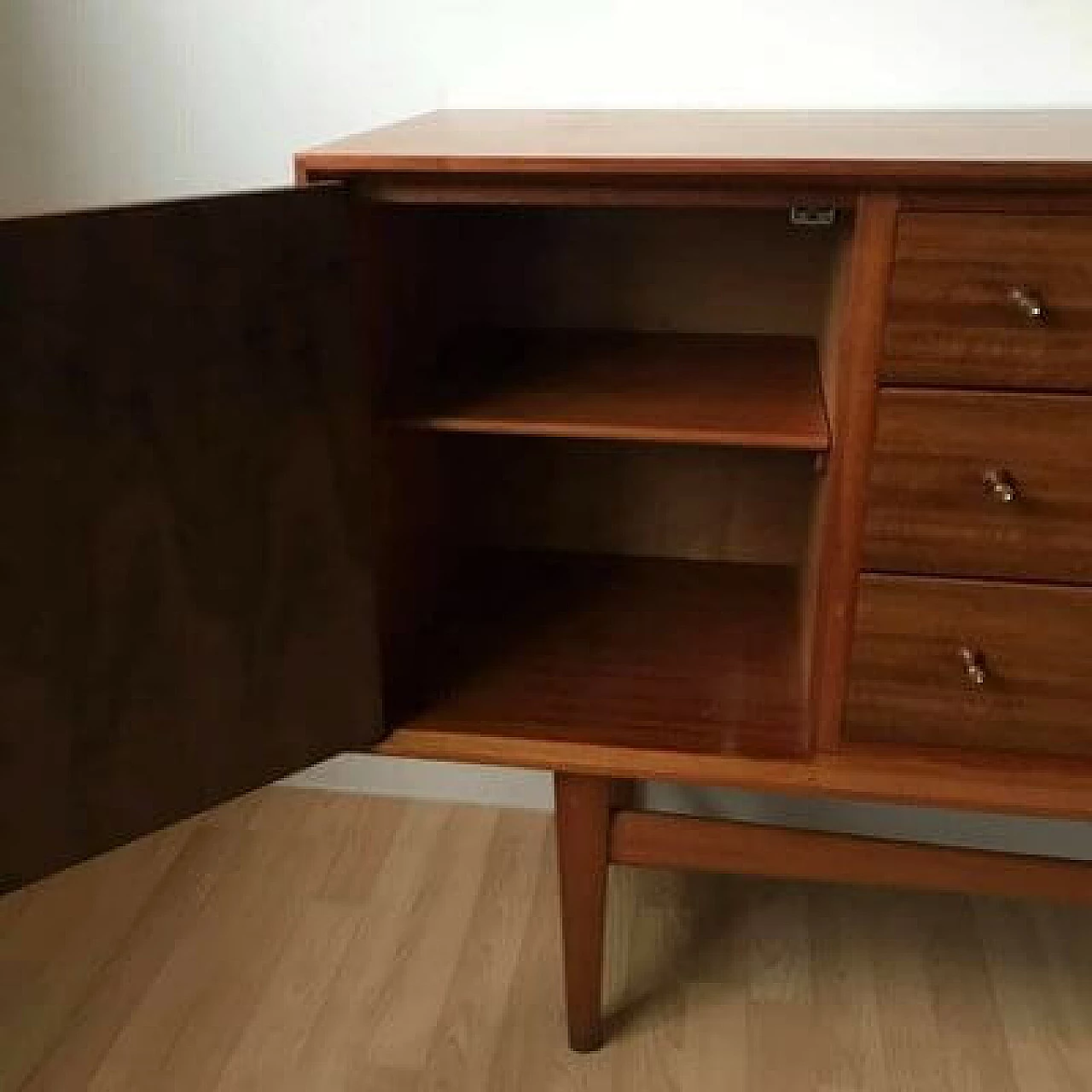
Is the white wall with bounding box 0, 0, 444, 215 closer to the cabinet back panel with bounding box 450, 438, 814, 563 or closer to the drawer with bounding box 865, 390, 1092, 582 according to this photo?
the cabinet back panel with bounding box 450, 438, 814, 563

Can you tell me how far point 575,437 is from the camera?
3.44 ft

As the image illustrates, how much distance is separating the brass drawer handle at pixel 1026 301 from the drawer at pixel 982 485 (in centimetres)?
6

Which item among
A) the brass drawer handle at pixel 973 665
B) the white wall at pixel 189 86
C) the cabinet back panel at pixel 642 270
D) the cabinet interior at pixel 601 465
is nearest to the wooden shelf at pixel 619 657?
the cabinet interior at pixel 601 465

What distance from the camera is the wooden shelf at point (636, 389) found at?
39.3 inches

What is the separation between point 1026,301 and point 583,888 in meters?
0.61

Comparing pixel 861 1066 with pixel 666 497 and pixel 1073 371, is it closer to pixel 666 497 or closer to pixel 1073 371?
pixel 666 497

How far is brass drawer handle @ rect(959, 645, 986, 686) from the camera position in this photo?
3.16ft

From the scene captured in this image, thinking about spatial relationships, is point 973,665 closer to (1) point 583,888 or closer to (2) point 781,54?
(1) point 583,888

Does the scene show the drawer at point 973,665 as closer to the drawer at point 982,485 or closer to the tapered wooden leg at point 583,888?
the drawer at point 982,485

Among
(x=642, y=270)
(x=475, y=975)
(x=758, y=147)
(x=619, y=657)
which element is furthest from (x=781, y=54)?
(x=475, y=975)

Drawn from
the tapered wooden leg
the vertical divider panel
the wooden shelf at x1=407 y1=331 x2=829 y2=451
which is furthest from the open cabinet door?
the vertical divider panel

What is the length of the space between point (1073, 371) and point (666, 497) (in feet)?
1.84

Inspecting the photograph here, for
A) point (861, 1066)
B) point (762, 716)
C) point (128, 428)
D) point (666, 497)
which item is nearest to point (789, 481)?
point (666, 497)

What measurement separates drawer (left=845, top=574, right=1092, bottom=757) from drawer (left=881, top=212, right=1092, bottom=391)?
0.16 meters
